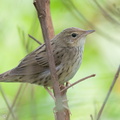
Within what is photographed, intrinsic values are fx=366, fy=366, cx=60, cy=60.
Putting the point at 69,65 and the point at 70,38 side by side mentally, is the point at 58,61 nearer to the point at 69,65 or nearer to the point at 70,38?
the point at 69,65

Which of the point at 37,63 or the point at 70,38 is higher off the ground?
the point at 70,38

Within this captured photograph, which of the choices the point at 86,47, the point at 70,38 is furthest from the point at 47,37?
the point at 86,47

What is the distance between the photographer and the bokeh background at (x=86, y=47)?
1360 millimetres

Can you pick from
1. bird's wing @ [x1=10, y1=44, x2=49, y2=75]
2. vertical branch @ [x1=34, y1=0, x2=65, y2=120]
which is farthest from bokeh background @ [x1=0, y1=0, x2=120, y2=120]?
bird's wing @ [x1=10, y1=44, x2=49, y2=75]

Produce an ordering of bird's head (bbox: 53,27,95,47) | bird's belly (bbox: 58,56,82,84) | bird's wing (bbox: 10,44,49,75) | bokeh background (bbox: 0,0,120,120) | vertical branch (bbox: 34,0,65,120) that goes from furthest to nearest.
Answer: bird's head (bbox: 53,27,95,47) → bird's wing (bbox: 10,44,49,75) → bird's belly (bbox: 58,56,82,84) → bokeh background (bbox: 0,0,120,120) → vertical branch (bbox: 34,0,65,120)

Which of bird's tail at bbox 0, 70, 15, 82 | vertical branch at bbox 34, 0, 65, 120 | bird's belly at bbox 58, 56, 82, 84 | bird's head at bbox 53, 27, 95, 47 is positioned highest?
vertical branch at bbox 34, 0, 65, 120

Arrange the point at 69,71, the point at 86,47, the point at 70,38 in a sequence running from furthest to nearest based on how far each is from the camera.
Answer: the point at 86,47
the point at 70,38
the point at 69,71

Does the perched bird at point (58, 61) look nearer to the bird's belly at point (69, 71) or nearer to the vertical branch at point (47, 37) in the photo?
the bird's belly at point (69, 71)

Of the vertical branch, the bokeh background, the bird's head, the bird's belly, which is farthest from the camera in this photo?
the bird's head

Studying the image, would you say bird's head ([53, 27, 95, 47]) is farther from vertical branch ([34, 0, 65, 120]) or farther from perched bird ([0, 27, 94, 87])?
vertical branch ([34, 0, 65, 120])

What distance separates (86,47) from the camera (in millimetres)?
3871

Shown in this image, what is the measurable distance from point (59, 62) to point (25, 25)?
1.00 metres

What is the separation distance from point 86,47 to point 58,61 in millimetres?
809

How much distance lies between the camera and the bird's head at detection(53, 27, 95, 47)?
3252mm
